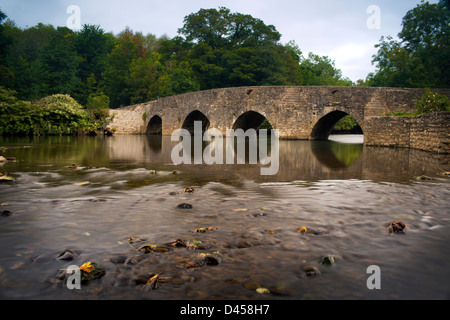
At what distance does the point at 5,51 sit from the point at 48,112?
17.6m

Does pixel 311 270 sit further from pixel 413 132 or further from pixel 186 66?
pixel 186 66

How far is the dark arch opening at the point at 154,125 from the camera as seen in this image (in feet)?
103

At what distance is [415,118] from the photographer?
1230 centimetres

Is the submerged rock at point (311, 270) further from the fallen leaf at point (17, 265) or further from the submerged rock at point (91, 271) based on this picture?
the fallen leaf at point (17, 265)

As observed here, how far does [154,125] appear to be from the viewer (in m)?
32.5

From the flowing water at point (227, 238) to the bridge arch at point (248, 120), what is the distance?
1911 cm

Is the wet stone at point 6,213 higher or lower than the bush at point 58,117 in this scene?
lower

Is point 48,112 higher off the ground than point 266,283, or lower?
higher

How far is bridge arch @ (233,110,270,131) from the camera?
78.3ft

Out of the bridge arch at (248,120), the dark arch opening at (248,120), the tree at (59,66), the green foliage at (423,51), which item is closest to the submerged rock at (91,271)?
the bridge arch at (248,120)

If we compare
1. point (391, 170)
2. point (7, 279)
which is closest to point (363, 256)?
point (7, 279)

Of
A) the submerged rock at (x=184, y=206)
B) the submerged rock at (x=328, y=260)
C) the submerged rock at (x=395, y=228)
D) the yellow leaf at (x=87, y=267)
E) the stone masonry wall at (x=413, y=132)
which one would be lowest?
the submerged rock at (x=328, y=260)
